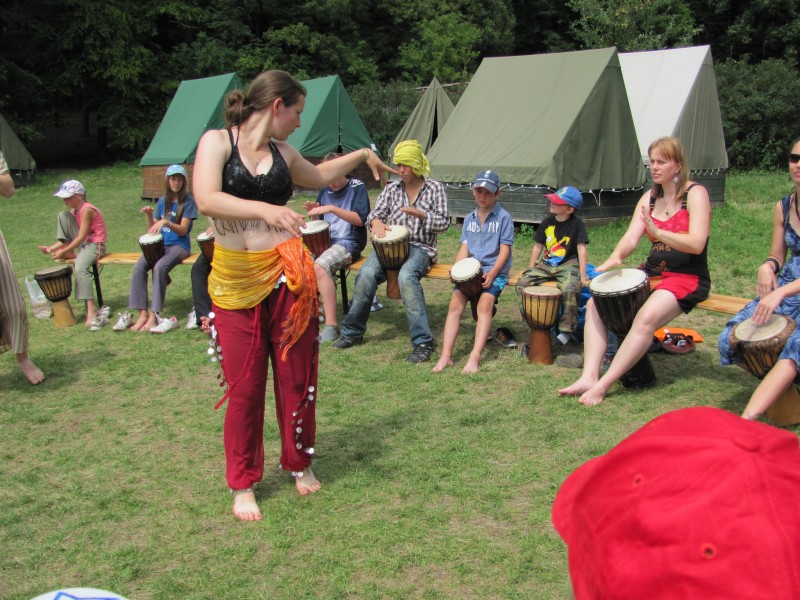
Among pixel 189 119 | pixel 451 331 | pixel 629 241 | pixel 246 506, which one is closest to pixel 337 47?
pixel 189 119

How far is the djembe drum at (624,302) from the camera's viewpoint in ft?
16.8

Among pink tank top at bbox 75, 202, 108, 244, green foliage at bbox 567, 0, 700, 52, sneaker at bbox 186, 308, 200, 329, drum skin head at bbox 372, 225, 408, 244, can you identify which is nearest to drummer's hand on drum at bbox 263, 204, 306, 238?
drum skin head at bbox 372, 225, 408, 244

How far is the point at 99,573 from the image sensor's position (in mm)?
3420

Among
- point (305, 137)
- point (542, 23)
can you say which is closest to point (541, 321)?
point (305, 137)

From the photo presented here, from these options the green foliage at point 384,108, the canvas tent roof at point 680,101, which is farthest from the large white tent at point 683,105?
the green foliage at point 384,108

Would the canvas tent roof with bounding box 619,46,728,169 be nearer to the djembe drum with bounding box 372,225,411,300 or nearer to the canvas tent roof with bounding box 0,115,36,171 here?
the djembe drum with bounding box 372,225,411,300

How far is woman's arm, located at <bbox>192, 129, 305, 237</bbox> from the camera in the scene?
334 centimetres

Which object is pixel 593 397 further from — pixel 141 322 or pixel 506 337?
pixel 141 322

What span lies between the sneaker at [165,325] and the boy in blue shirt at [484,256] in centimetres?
289

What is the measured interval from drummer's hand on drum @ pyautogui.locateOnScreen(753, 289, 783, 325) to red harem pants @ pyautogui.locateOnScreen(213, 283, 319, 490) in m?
2.63

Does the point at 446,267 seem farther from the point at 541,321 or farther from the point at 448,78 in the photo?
the point at 448,78

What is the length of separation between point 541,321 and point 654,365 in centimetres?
92

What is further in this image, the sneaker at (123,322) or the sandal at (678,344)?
the sneaker at (123,322)

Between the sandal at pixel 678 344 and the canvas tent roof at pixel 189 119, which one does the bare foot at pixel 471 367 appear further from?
the canvas tent roof at pixel 189 119
